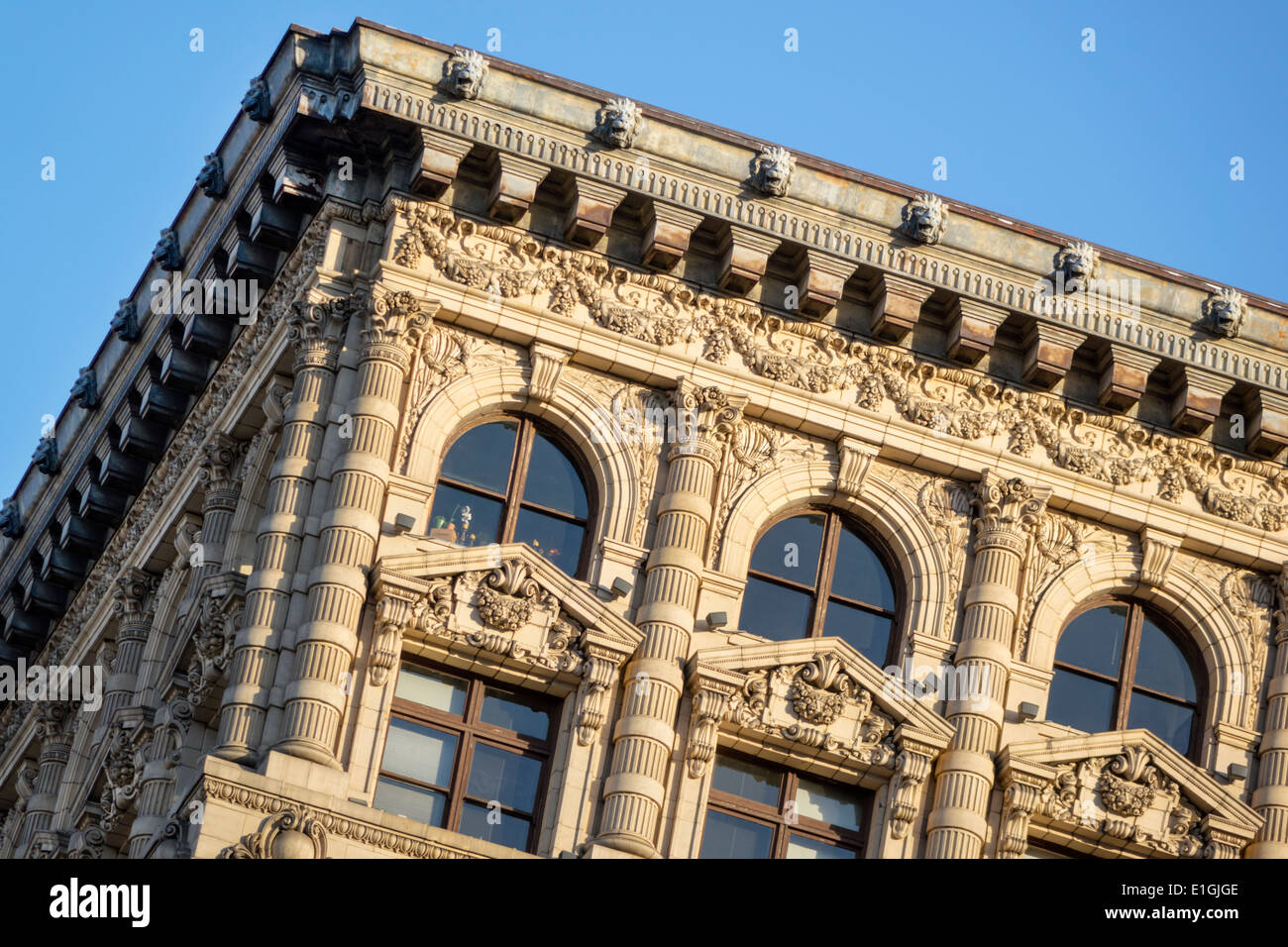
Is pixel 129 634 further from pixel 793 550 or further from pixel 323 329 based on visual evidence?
pixel 793 550

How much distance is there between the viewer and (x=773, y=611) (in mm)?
29359

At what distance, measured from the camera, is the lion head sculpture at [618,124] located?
29.6 m

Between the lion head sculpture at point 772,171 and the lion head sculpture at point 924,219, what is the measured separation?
1573mm

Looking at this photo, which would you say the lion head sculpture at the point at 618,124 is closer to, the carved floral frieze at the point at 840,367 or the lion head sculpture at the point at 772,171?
the carved floral frieze at the point at 840,367

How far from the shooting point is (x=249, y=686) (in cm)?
2659

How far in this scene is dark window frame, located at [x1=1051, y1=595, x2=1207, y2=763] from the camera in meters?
30.1

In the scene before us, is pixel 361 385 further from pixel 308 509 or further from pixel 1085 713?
pixel 1085 713

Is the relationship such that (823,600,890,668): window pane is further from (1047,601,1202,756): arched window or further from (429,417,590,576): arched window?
(429,417,590,576): arched window

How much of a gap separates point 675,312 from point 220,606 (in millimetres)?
6569

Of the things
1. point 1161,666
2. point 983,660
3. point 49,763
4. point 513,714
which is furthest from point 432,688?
point 49,763

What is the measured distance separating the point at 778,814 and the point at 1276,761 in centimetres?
633

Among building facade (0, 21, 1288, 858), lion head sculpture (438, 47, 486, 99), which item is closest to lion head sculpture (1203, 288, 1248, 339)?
building facade (0, 21, 1288, 858)

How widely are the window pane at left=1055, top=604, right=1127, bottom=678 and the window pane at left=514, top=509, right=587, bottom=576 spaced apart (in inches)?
243
